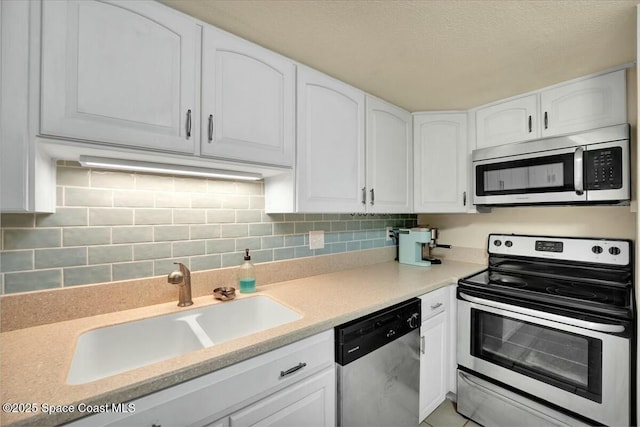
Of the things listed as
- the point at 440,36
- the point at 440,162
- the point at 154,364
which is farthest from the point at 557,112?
the point at 154,364

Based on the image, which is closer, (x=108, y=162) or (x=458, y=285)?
(x=108, y=162)

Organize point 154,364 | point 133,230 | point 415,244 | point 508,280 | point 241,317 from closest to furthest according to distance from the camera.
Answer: point 154,364
point 133,230
point 241,317
point 508,280
point 415,244

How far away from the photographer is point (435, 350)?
1.69 m

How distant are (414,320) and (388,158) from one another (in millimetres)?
1110

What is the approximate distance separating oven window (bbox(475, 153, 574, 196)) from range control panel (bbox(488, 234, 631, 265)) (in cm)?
45

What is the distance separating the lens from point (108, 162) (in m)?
1.04

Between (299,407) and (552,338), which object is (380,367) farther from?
(552,338)

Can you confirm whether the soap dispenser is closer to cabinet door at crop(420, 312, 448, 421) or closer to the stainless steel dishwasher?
the stainless steel dishwasher

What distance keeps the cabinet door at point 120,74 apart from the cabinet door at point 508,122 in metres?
1.97

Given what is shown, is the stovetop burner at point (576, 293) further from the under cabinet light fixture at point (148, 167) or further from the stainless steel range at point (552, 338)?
the under cabinet light fixture at point (148, 167)

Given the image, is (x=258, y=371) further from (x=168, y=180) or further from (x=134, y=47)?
(x=134, y=47)

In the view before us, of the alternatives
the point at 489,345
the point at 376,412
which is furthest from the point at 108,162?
the point at 489,345

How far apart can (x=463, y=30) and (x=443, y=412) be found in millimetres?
2204

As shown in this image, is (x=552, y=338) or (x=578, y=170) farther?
(x=578, y=170)
